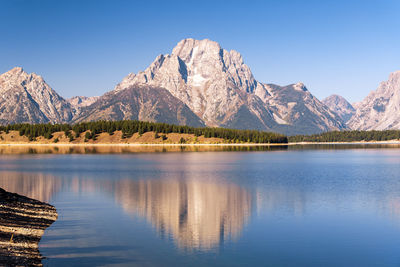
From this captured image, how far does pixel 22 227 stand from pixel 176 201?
24074 millimetres

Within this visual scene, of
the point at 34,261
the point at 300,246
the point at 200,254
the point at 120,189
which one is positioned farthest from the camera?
the point at 120,189

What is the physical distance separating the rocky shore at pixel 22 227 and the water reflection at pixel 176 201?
374 inches

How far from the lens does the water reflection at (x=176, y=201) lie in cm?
4031

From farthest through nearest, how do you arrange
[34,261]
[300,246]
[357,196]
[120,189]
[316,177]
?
[316,177] → [120,189] → [357,196] → [300,246] → [34,261]

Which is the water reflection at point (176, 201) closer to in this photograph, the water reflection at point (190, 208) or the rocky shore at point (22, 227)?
the water reflection at point (190, 208)

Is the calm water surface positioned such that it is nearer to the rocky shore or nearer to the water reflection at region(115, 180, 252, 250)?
the water reflection at region(115, 180, 252, 250)

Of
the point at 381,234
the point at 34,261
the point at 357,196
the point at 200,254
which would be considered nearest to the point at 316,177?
the point at 357,196

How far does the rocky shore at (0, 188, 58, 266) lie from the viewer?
2994 cm

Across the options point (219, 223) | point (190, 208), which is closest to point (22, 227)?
point (219, 223)

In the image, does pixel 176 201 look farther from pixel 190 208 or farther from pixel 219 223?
pixel 219 223

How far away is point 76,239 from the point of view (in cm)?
3744

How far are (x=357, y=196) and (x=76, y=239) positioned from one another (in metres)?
44.5

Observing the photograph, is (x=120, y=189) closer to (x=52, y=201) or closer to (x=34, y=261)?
(x=52, y=201)

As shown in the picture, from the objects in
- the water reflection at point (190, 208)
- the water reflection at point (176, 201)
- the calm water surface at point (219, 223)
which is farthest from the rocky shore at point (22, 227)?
the water reflection at point (190, 208)
